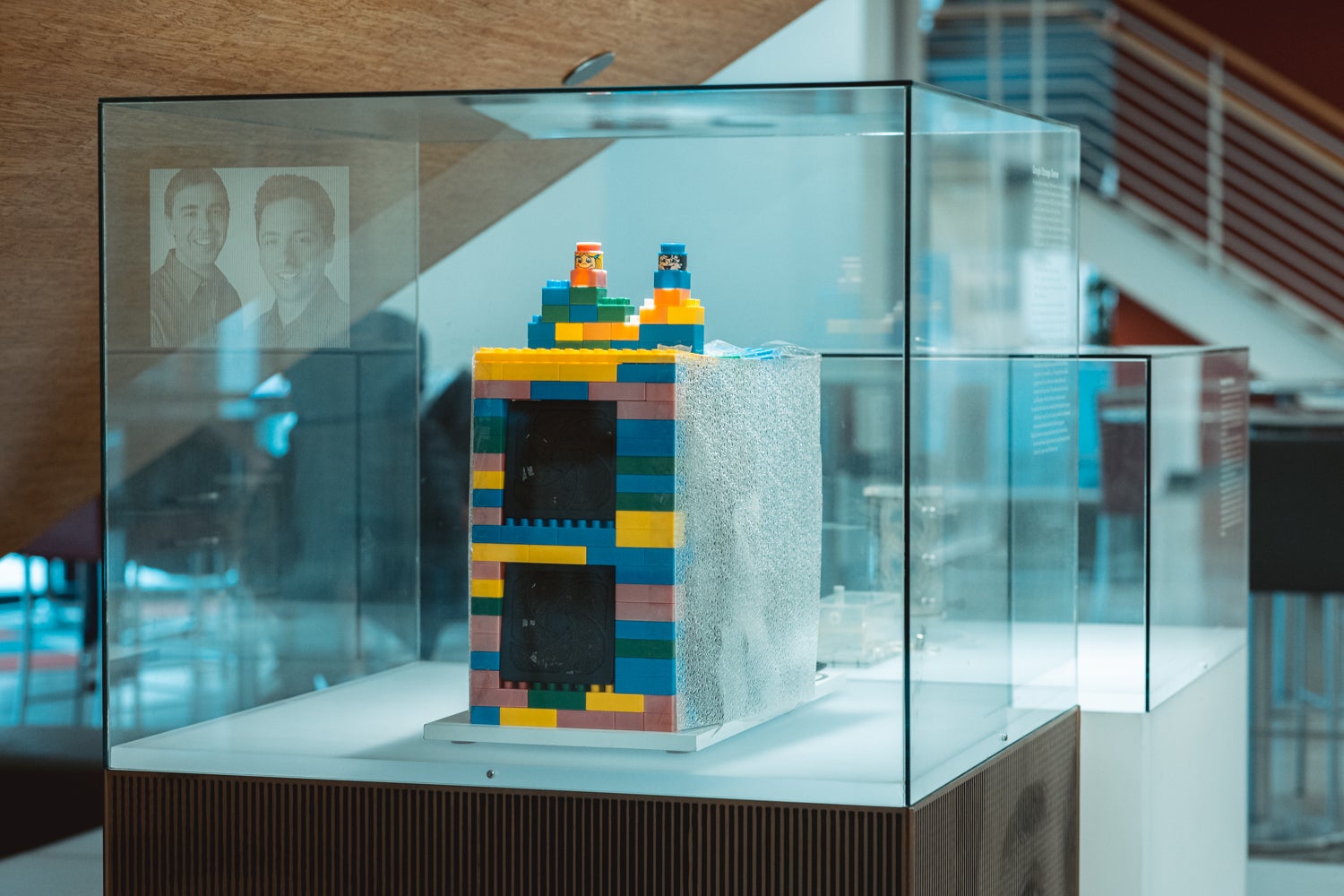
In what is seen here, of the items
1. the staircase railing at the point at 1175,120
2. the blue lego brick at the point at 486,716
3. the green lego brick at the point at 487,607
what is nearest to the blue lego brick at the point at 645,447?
the green lego brick at the point at 487,607

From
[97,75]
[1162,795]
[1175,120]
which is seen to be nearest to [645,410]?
[97,75]

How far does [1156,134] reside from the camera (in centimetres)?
717

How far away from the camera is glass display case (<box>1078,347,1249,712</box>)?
90.7 inches

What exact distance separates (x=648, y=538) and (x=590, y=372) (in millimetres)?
181

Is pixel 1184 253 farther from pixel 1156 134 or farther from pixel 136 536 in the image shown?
pixel 136 536

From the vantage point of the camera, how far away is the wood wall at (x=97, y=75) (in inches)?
74.2

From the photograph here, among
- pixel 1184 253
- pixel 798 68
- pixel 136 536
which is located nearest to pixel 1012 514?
pixel 136 536

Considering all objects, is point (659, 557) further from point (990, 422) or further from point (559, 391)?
point (990, 422)

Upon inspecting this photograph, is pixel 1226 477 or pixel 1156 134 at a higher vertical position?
pixel 1156 134

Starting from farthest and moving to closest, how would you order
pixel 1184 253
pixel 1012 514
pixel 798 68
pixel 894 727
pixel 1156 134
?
pixel 1156 134 < pixel 1184 253 < pixel 798 68 < pixel 1012 514 < pixel 894 727

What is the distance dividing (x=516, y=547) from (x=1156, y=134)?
605cm

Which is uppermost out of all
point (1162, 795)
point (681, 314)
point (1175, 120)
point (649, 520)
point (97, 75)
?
point (1175, 120)

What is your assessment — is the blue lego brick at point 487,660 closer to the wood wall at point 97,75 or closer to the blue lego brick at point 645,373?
the blue lego brick at point 645,373

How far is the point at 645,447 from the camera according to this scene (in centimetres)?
169
